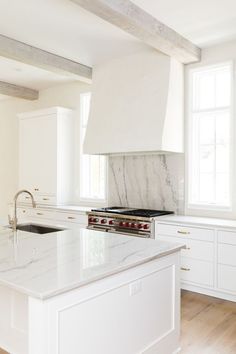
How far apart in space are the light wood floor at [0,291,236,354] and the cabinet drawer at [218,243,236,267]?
1.42 ft

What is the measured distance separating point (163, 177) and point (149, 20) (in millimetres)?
2114

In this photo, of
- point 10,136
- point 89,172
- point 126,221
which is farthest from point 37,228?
point 10,136

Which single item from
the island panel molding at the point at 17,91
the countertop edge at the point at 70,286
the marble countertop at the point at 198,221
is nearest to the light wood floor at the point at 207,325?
the marble countertop at the point at 198,221

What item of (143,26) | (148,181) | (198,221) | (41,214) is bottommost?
(41,214)

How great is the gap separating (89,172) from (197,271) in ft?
9.00

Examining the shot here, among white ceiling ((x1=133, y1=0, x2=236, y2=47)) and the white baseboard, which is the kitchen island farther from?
white ceiling ((x1=133, y1=0, x2=236, y2=47))

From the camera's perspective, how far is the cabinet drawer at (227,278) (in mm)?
3645

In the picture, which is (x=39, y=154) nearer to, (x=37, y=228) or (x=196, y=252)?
(x=37, y=228)

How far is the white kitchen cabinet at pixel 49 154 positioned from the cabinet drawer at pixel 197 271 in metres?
2.59

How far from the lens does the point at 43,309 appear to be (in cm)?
155

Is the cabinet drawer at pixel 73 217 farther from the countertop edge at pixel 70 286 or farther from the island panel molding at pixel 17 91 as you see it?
the countertop edge at pixel 70 286

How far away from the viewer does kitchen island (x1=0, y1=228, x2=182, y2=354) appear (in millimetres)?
1602

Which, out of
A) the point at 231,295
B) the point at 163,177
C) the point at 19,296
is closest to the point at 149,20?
the point at 163,177

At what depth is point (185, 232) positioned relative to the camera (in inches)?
157
